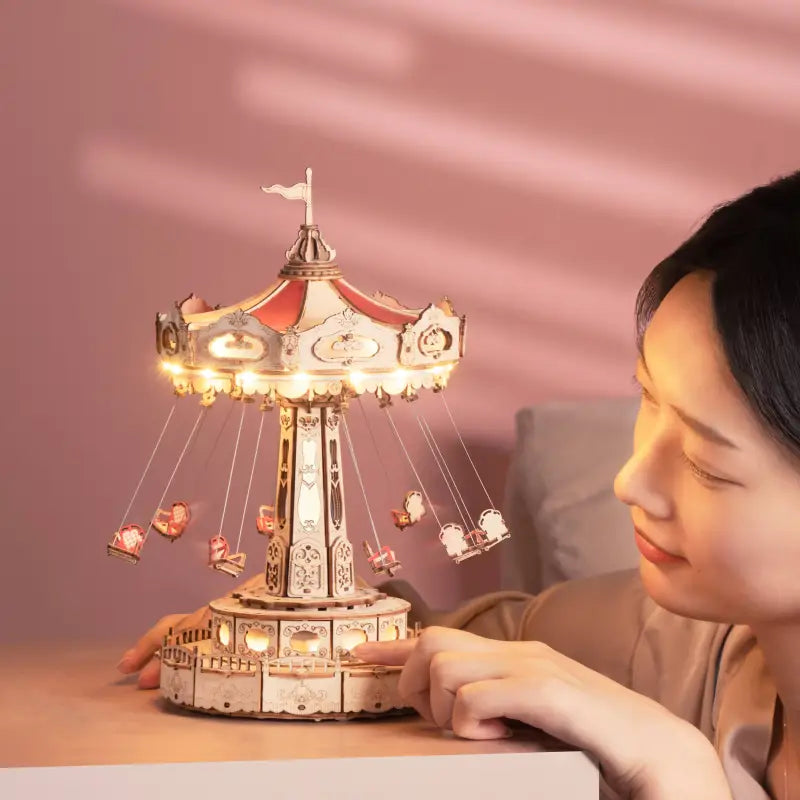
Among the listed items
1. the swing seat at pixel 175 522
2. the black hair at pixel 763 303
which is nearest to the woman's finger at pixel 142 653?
the swing seat at pixel 175 522

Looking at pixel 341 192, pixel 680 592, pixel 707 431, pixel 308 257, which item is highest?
pixel 341 192

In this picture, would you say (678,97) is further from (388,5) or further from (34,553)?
(34,553)

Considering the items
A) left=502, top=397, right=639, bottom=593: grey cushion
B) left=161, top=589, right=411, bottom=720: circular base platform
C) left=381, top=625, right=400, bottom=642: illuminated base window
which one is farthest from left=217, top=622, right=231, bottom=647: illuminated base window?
left=502, top=397, right=639, bottom=593: grey cushion

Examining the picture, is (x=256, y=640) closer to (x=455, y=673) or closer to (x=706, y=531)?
(x=455, y=673)

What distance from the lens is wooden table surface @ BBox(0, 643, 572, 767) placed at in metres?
1.02

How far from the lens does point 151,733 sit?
110cm

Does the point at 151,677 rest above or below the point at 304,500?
below

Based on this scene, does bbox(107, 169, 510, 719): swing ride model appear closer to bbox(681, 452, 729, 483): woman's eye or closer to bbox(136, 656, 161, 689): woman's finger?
bbox(136, 656, 161, 689): woman's finger

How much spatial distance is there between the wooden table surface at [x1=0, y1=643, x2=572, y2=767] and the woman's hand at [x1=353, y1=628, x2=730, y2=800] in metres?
0.02

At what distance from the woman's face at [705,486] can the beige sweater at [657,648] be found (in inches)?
5.5

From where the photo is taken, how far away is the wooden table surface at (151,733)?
102cm

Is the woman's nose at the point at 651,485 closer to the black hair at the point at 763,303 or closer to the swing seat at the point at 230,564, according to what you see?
the black hair at the point at 763,303

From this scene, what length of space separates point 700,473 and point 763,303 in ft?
0.37

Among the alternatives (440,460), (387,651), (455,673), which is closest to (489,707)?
(455,673)
